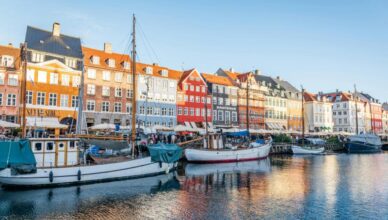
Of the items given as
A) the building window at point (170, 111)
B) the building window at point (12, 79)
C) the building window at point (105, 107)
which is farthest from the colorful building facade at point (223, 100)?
the building window at point (12, 79)

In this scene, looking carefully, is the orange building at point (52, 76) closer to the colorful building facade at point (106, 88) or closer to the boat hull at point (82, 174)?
the colorful building facade at point (106, 88)

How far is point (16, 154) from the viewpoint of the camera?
20.9 m

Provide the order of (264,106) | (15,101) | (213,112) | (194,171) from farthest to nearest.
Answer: (264,106) < (213,112) < (15,101) < (194,171)

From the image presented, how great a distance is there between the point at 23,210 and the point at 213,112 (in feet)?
171

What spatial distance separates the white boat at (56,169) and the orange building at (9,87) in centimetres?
2422

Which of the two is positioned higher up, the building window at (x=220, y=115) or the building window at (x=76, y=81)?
the building window at (x=76, y=81)

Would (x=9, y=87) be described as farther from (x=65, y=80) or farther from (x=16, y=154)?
(x=16, y=154)

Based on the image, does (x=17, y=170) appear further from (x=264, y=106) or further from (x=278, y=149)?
(x=264, y=106)

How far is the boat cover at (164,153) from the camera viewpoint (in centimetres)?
2767

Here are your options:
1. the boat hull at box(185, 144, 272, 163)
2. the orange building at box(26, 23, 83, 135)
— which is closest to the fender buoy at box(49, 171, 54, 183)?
the boat hull at box(185, 144, 272, 163)

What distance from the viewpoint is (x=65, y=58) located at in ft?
159

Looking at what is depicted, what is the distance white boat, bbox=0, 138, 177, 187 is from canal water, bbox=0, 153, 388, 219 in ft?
2.85

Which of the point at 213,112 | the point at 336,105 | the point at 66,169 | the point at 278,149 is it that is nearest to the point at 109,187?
the point at 66,169

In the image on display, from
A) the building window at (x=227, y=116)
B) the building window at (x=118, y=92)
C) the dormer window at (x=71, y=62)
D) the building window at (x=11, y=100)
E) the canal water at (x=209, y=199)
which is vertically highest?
the dormer window at (x=71, y=62)
